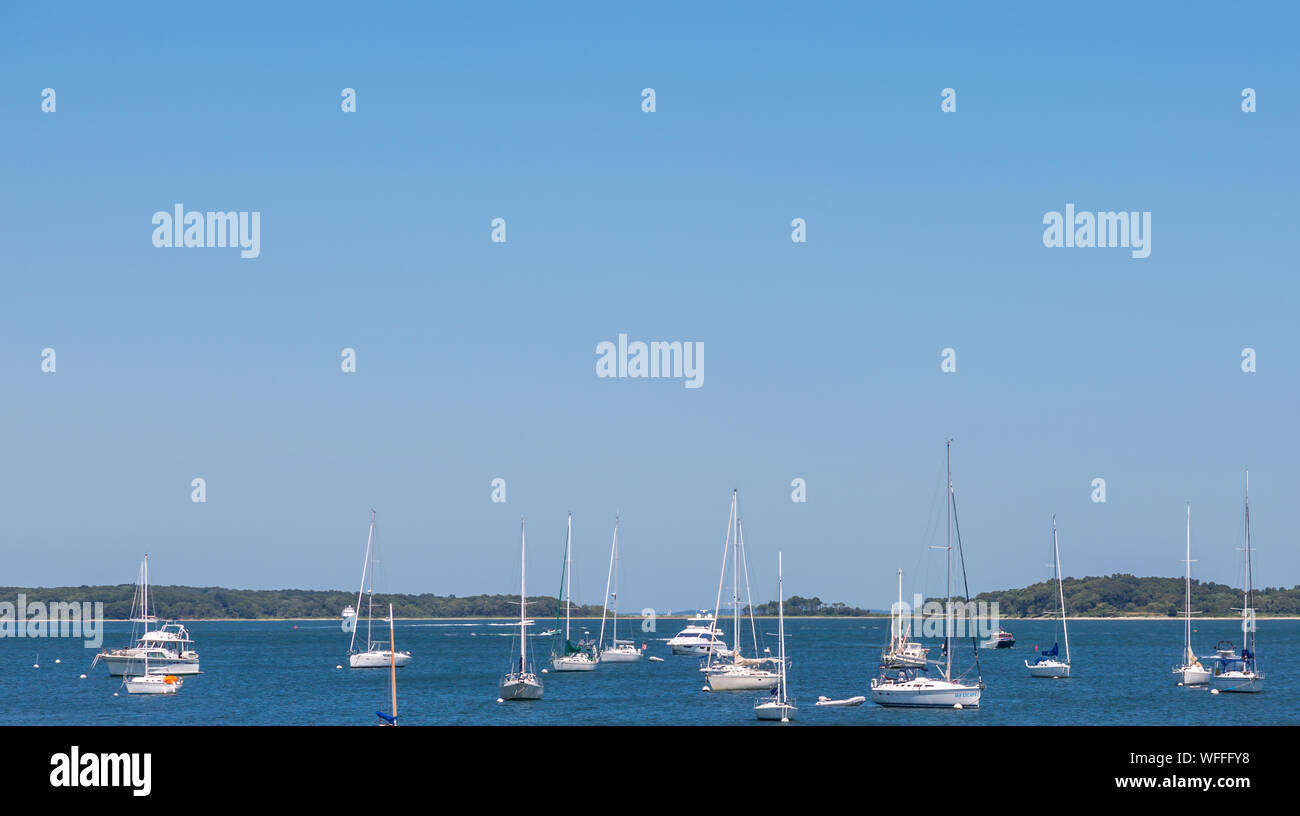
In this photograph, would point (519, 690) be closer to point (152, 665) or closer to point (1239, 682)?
point (152, 665)

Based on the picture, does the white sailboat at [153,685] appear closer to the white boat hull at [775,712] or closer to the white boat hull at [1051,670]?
the white boat hull at [775,712]

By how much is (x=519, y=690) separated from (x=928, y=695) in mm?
34256

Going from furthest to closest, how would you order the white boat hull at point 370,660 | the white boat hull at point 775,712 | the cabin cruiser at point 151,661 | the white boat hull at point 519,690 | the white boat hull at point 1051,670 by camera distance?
the white boat hull at point 370,660 < the cabin cruiser at point 151,661 < the white boat hull at point 1051,670 < the white boat hull at point 519,690 < the white boat hull at point 775,712

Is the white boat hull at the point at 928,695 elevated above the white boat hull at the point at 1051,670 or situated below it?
above

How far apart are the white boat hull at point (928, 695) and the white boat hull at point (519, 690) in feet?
95.4

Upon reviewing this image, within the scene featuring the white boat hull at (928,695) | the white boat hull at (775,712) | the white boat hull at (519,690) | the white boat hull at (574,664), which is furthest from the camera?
the white boat hull at (574,664)

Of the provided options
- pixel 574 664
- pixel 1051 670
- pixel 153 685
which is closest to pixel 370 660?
pixel 574 664

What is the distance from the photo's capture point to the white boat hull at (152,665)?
487ft

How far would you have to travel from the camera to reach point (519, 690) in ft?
374

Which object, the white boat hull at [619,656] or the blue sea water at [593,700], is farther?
the white boat hull at [619,656]

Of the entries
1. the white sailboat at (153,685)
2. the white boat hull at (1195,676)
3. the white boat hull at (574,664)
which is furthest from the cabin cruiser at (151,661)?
the white boat hull at (1195,676)
